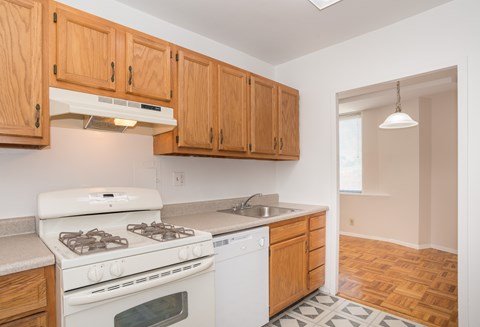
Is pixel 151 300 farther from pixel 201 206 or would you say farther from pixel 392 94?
pixel 392 94

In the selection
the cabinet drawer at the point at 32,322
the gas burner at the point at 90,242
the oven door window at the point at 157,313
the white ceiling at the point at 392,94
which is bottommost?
the oven door window at the point at 157,313

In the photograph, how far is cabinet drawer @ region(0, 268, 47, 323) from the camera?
1142 mm

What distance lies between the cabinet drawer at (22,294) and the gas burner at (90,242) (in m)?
0.17

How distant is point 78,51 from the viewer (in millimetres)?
1574

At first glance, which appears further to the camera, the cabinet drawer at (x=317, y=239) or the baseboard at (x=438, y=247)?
the baseboard at (x=438, y=247)

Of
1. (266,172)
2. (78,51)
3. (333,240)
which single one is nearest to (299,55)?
(266,172)

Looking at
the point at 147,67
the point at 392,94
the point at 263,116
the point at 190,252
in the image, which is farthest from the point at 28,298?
the point at 392,94

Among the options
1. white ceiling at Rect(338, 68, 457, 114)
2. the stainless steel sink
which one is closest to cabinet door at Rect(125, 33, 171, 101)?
the stainless steel sink

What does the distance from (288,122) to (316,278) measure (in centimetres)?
156

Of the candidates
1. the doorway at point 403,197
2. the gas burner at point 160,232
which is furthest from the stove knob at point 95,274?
the doorway at point 403,197

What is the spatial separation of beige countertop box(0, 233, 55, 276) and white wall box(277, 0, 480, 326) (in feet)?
7.82

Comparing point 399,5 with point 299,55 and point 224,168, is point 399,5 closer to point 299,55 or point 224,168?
point 299,55

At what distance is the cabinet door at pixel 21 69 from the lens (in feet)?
4.42

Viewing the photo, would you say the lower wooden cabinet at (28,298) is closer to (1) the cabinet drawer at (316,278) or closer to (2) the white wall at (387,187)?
(1) the cabinet drawer at (316,278)
